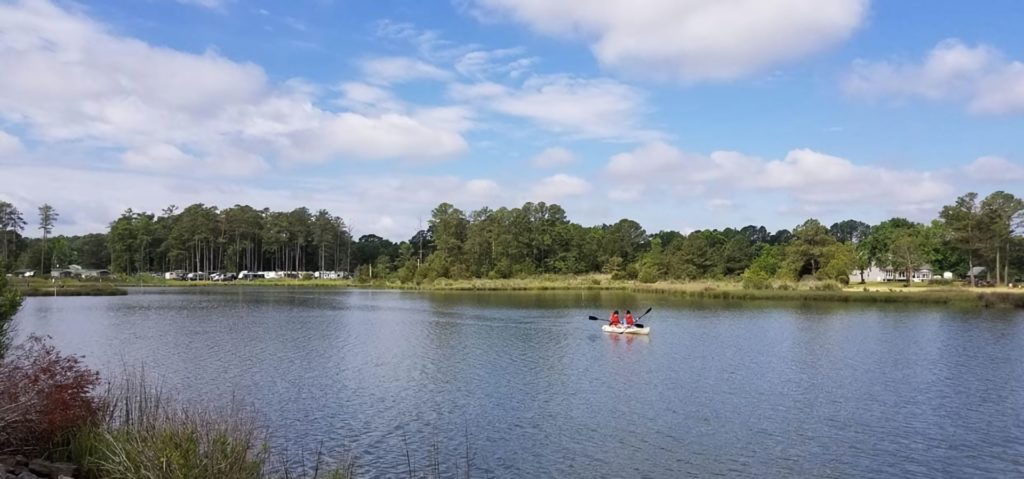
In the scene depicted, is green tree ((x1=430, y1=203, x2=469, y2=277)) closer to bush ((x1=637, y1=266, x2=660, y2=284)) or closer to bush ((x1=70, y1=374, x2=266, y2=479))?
bush ((x1=637, y1=266, x2=660, y2=284))

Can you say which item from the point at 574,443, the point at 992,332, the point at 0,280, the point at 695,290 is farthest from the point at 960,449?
the point at 695,290

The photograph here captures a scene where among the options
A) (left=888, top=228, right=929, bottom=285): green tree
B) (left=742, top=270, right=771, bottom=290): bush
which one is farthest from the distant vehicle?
Answer: (left=888, top=228, right=929, bottom=285): green tree

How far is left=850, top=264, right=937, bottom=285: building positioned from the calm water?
75.0 m

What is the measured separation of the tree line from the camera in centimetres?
8706

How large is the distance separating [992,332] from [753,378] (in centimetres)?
2269

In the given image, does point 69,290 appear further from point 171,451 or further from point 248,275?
point 171,451

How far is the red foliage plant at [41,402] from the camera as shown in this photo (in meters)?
11.9

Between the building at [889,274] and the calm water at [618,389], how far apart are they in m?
75.0

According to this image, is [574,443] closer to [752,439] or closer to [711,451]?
[711,451]

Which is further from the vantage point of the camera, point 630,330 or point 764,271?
point 764,271

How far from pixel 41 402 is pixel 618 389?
56.4 ft

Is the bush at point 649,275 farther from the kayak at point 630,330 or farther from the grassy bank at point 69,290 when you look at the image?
the grassy bank at point 69,290

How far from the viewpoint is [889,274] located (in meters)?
130

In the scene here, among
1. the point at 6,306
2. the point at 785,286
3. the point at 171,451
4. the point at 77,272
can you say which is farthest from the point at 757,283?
the point at 77,272
